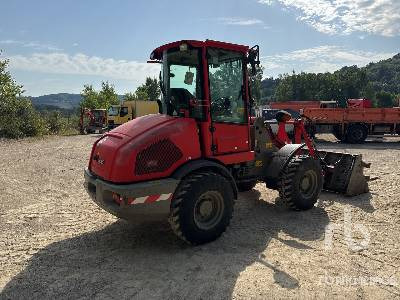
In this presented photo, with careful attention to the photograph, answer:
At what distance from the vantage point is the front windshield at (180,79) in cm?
565

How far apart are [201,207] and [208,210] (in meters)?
0.14

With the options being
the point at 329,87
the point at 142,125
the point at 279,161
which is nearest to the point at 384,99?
the point at 329,87

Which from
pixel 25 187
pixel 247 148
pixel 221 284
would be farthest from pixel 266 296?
pixel 25 187

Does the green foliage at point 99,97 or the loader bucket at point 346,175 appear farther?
the green foliage at point 99,97

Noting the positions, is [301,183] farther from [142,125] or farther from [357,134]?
[357,134]

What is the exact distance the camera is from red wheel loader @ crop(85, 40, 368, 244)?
500 cm

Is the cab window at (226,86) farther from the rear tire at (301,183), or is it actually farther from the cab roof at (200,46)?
the rear tire at (301,183)

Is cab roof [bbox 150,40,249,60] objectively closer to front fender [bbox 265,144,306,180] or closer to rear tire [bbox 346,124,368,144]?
front fender [bbox 265,144,306,180]

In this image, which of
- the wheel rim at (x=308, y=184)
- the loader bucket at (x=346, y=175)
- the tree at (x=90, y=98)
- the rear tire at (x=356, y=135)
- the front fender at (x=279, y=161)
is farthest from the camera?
the tree at (x=90, y=98)

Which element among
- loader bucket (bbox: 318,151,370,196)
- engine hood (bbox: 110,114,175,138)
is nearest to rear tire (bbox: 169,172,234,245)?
engine hood (bbox: 110,114,175,138)

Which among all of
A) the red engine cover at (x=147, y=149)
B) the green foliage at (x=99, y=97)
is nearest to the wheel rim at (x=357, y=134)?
the red engine cover at (x=147, y=149)

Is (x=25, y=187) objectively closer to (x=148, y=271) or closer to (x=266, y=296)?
(x=148, y=271)

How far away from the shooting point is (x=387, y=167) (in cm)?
1144

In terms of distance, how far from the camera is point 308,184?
714 cm
